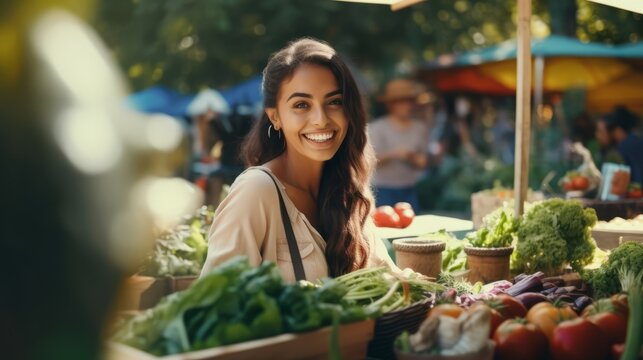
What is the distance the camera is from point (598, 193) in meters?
7.54

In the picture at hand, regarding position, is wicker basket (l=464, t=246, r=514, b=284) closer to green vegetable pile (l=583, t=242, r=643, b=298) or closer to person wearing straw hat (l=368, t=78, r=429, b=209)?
green vegetable pile (l=583, t=242, r=643, b=298)

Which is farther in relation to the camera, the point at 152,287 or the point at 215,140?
the point at 215,140

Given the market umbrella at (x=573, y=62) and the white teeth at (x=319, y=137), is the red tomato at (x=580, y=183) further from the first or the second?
the white teeth at (x=319, y=137)

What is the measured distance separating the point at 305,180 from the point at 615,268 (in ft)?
5.50

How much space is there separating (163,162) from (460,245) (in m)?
4.06

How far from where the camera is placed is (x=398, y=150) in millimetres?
9875

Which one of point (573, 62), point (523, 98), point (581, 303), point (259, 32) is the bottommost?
point (581, 303)

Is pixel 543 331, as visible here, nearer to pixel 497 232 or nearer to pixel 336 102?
pixel 336 102

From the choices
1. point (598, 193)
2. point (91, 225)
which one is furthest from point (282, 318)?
point (598, 193)

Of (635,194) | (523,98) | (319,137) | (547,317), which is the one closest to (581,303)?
(547,317)

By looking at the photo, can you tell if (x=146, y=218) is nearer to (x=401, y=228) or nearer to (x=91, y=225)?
(x=91, y=225)

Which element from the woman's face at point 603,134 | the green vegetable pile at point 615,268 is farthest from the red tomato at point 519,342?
the woman's face at point 603,134

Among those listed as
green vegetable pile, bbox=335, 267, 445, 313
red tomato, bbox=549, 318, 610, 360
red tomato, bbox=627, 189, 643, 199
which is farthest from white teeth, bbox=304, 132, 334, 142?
red tomato, bbox=627, 189, 643, 199

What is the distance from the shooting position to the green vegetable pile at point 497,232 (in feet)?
14.6
